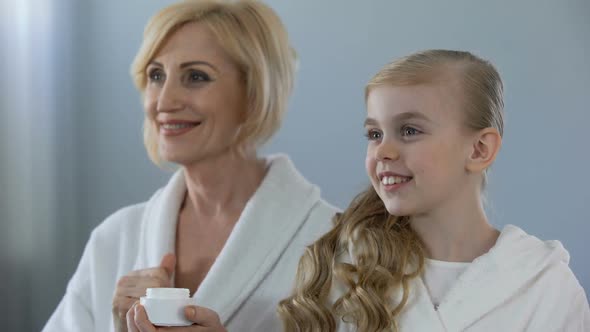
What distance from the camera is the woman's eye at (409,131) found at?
110cm

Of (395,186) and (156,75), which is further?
(156,75)

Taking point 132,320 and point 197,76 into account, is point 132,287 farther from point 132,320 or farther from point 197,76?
point 197,76

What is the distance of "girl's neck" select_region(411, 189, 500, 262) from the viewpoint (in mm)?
1159

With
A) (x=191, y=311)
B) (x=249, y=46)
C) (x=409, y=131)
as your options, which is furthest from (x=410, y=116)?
(x=249, y=46)

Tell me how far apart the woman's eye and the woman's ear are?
85 millimetres

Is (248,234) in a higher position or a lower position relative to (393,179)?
lower

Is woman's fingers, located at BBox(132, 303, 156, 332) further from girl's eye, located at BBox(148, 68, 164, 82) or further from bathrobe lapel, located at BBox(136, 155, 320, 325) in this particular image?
girl's eye, located at BBox(148, 68, 164, 82)

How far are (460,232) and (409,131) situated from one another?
169mm

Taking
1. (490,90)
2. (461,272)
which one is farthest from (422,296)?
(490,90)

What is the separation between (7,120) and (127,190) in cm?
36

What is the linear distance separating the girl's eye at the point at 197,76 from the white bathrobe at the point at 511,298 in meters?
0.63

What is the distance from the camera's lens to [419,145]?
109cm

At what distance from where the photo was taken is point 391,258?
118cm

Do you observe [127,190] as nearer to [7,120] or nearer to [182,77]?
[7,120]
